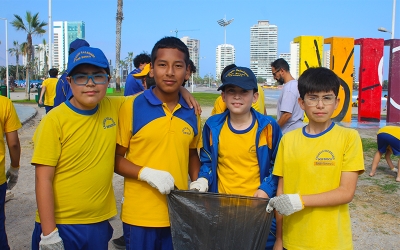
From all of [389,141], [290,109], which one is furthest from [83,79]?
[389,141]

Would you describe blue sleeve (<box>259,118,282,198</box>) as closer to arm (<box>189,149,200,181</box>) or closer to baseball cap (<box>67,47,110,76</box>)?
arm (<box>189,149,200,181</box>)

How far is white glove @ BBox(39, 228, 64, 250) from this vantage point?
81.0 inches

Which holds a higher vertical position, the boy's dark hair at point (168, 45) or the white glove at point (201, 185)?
the boy's dark hair at point (168, 45)

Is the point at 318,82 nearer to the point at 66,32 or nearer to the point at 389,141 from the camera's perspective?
the point at 389,141

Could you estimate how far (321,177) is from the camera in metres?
2.20

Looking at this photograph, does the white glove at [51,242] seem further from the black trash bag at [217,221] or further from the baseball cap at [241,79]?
the baseball cap at [241,79]

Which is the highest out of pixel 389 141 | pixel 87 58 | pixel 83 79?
pixel 87 58

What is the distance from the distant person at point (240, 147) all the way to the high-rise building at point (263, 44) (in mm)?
111887

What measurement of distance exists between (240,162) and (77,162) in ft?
3.43

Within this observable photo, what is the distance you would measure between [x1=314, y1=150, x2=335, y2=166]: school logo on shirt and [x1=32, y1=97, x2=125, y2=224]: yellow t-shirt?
4.03 ft

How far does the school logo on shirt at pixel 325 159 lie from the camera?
7.15 feet

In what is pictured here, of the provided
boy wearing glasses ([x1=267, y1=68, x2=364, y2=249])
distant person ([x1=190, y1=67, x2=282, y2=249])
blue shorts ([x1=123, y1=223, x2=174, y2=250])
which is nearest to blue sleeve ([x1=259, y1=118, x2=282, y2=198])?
distant person ([x1=190, y1=67, x2=282, y2=249])

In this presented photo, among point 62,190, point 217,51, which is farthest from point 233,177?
point 217,51

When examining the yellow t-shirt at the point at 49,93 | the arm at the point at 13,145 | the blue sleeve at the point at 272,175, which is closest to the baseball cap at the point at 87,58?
the blue sleeve at the point at 272,175
